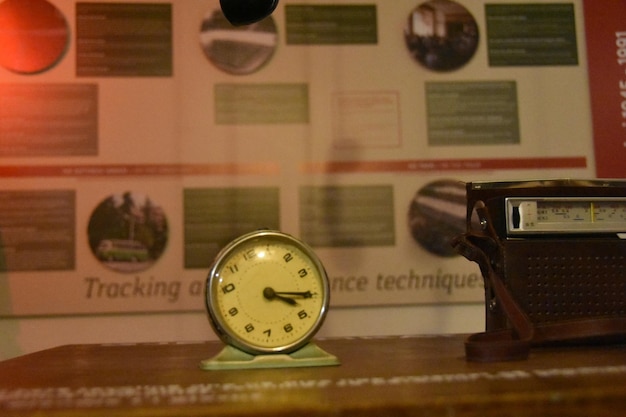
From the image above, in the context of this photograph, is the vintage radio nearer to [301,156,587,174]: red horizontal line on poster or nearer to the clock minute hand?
the clock minute hand

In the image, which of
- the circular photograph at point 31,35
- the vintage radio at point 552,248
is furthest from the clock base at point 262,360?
the circular photograph at point 31,35

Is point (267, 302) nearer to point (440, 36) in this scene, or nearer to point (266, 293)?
point (266, 293)

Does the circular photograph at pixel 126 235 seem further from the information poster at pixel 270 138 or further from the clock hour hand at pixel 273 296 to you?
the clock hour hand at pixel 273 296

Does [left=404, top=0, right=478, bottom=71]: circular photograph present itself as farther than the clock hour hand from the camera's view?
Yes

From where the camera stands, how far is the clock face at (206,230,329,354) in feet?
2.01

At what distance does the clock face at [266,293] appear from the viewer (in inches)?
24.1

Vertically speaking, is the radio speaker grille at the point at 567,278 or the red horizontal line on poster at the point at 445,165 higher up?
the red horizontal line on poster at the point at 445,165

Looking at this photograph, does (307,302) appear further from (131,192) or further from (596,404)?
(131,192)

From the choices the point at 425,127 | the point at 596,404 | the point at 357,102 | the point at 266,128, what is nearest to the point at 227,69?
the point at 266,128

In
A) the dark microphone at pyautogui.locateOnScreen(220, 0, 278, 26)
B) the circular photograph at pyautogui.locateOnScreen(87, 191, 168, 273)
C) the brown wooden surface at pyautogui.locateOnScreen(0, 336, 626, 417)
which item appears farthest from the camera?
the circular photograph at pyautogui.locateOnScreen(87, 191, 168, 273)

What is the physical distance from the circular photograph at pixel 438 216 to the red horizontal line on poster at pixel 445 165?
0.03 meters

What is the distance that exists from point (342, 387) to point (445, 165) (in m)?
0.67

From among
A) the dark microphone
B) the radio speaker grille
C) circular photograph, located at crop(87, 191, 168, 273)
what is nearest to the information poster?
circular photograph, located at crop(87, 191, 168, 273)

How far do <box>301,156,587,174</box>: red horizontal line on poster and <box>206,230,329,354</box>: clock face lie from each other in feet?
1.40
